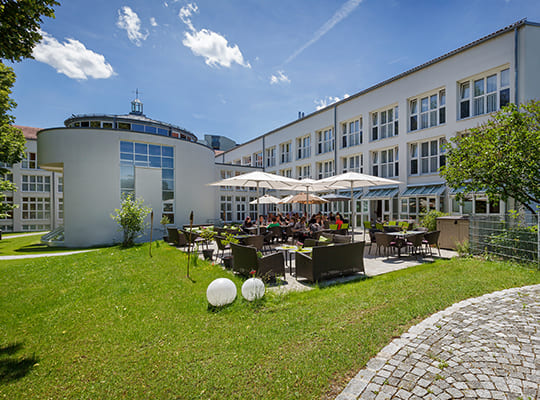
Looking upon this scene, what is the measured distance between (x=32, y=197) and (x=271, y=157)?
2818 centimetres

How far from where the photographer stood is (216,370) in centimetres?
265

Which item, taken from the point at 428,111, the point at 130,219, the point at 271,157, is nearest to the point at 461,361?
the point at 130,219

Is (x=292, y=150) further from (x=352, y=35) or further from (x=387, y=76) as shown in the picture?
(x=352, y=35)

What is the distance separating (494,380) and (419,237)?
21.6ft

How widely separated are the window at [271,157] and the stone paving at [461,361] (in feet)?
94.8

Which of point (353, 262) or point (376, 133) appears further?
point (376, 133)

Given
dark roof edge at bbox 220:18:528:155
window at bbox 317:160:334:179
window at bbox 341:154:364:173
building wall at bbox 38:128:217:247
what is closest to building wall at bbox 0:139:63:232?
building wall at bbox 38:128:217:247

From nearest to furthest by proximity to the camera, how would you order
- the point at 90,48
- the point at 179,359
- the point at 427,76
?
the point at 179,359
the point at 90,48
the point at 427,76

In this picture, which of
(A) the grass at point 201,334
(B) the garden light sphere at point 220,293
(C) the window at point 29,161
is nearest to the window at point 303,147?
(A) the grass at point 201,334

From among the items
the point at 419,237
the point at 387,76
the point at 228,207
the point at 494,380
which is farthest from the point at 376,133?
the point at 494,380

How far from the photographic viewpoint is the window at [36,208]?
2983 cm

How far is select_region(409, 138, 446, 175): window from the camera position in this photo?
15.9 meters

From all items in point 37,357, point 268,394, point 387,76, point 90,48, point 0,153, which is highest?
point 387,76

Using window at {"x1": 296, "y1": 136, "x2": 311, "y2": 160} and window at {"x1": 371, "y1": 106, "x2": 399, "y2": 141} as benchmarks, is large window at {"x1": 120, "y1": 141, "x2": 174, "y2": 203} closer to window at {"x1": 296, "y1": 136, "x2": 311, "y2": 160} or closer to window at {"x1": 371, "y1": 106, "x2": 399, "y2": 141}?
window at {"x1": 296, "y1": 136, "x2": 311, "y2": 160}
